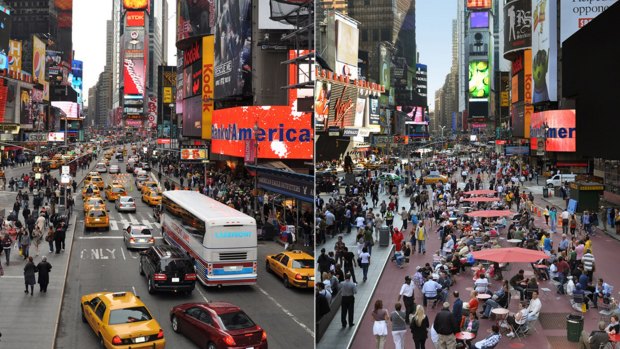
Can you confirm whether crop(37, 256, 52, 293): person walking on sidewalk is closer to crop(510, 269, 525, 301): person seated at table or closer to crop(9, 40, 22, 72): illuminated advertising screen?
crop(510, 269, 525, 301): person seated at table

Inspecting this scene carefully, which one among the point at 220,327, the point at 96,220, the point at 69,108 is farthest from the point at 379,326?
the point at 69,108

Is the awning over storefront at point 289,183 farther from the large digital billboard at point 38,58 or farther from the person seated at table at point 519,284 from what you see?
the large digital billboard at point 38,58

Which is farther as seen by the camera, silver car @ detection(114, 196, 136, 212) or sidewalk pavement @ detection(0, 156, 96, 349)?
silver car @ detection(114, 196, 136, 212)

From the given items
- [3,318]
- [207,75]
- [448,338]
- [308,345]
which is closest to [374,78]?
[308,345]

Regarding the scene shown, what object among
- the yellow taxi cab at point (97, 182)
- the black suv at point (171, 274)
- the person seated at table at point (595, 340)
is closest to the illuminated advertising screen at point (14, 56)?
the yellow taxi cab at point (97, 182)

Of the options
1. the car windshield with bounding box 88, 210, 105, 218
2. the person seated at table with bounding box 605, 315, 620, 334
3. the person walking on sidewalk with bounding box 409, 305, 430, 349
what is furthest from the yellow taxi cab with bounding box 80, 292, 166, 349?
the car windshield with bounding box 88, 210, 105, 218

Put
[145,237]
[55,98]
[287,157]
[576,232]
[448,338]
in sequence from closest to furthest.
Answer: [448,338] < [145,237] < [576,232] < [287,157] < [55,98]

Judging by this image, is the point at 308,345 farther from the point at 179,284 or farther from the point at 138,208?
the point at 138,208
